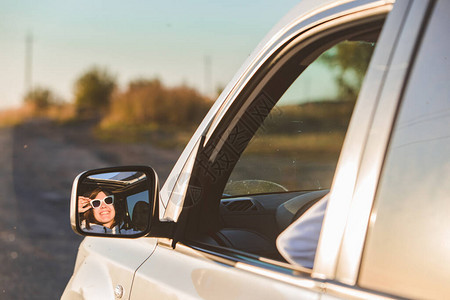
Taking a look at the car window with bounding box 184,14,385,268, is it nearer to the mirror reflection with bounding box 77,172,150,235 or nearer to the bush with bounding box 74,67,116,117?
the mirror reflection with bounding box 77,172,150,235

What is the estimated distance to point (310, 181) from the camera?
6.71 feet

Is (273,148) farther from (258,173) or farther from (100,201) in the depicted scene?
(100,201)

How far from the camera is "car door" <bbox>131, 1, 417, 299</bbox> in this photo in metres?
1.35

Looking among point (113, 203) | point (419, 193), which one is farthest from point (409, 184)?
point (113, 203)

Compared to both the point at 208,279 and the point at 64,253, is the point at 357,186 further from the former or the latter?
the point at 64,253

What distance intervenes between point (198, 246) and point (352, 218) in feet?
2.22

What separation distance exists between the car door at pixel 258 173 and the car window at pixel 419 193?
11 centimetres

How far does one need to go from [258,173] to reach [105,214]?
19.4 inches

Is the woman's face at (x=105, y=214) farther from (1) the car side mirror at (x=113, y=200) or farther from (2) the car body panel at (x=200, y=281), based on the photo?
(2) the car body panel at (x=200, y=281)

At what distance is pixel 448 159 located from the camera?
1.05m

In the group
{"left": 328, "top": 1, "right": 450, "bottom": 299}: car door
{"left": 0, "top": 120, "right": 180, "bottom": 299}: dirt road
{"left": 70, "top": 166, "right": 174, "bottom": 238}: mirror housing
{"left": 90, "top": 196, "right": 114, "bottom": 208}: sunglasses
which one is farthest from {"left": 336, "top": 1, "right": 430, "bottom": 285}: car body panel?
{"left": 0, "top": 120, "right": 180, "bottom": 299}: dirt road

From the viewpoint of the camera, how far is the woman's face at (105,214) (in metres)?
1.75

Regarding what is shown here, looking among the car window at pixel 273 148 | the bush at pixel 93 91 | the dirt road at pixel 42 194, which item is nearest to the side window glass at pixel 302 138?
the car window at pixel 273 148

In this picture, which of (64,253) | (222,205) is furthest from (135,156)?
(222,205)
